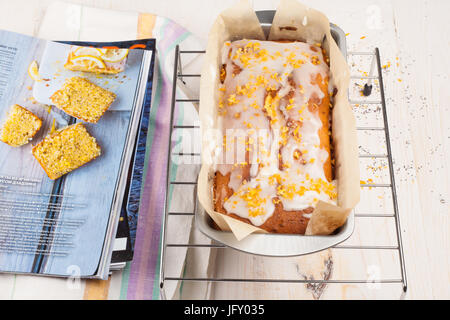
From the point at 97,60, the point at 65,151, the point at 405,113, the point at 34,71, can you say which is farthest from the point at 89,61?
the point at 405,113

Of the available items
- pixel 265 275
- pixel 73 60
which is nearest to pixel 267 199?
pixel 265 275

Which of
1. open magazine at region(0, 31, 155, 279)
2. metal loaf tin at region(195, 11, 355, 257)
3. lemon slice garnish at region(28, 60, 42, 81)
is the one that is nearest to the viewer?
metal loaf tin at region(195, 11, 355, 257)

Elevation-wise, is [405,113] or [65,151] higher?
[405,113]

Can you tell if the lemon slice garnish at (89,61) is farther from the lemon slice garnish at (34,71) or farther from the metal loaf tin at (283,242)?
the metal loaf tin at (283,242)

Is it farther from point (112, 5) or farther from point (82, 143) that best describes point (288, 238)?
point (112, 5)

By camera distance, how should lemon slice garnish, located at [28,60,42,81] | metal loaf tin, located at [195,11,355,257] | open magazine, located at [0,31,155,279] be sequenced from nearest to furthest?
metal loaf tin, located at [195,11,355,257]
open magazine, located at [0,31,155,279]
lemon slice garnish, located at [28,60,42,81]

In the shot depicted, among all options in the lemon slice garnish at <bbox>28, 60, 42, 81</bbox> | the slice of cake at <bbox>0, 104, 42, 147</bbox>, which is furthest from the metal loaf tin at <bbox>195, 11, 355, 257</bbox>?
the lemon slice garnish at <bbox>28, 60, 42, 81</bbox>

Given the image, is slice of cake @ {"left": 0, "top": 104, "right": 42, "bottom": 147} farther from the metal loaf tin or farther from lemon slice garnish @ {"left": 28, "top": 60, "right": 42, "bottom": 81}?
the metal loaf tin

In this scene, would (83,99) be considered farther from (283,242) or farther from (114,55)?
(283,242)
